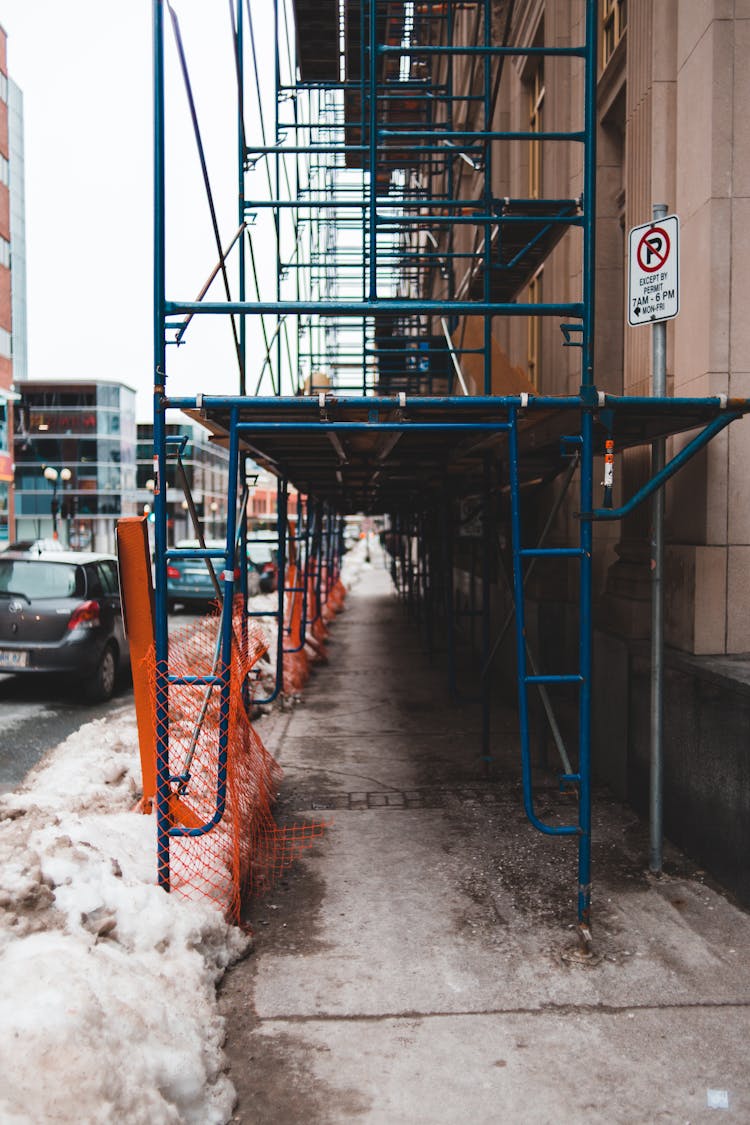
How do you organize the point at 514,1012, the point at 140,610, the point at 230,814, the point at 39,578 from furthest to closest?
the point at 39,578, the point at 230,814, the point at 140,610, the point at 514,1012

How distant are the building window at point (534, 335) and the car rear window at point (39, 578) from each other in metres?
5.68

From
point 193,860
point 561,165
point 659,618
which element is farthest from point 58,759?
point 561,165

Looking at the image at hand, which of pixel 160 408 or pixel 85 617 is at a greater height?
pixel 160 408

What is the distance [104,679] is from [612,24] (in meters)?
8.29

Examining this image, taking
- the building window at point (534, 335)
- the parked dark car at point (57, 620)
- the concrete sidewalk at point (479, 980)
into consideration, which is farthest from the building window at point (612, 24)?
the parked dark car at point (57, 620)

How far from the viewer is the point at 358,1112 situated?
314 centimetres

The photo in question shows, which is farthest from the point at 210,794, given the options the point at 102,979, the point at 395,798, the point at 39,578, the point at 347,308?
the point at 39,578

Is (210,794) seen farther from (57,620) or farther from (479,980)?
(57,620)

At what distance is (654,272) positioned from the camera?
4766mm

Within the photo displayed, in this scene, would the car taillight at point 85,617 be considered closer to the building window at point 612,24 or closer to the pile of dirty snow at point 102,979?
the pile of dirty snow at point 102,979

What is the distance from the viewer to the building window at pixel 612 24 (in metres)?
7.63

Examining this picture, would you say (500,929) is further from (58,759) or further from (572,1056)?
(58,759)

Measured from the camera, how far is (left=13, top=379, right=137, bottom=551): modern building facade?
80.8m

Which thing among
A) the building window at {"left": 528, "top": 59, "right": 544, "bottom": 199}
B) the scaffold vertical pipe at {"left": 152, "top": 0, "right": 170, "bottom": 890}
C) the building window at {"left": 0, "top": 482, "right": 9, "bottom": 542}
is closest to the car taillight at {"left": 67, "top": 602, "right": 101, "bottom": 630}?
the scaffold vertical pipe at {"left": 152, "top": 0, "right": 170, "bottom": 890}
